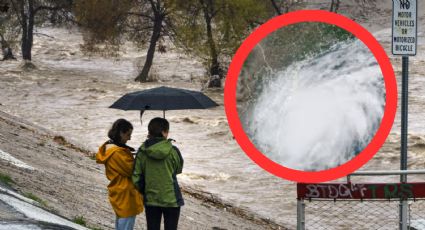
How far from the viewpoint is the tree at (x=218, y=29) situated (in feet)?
142

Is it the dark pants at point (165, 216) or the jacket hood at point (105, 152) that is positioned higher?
the jacket hood at point (105, 152)

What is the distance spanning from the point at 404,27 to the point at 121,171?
8.28 ft

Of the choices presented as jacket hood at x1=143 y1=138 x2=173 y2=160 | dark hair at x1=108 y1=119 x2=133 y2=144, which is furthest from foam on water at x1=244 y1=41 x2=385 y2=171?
dark hair at x1=108 y1=119 x2=133 y2=144

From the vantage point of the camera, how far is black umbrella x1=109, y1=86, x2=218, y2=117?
23.8 feet

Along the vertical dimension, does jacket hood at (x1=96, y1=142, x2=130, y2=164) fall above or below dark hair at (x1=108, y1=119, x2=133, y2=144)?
below

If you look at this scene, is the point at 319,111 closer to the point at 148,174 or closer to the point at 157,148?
the point at 157,148

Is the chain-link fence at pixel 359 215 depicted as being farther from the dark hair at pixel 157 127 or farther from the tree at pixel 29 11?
the tree at pixel 29 11

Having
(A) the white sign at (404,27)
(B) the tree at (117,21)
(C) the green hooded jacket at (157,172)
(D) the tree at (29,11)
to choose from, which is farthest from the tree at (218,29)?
(A) the white sign at (404,27)

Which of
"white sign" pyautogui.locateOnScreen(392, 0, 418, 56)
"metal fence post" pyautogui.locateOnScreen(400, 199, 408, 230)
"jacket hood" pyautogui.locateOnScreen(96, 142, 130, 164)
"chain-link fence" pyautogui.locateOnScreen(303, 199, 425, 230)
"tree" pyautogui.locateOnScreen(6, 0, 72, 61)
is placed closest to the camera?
"white sign" pyautogui.locateOnScreen(392, 0, 418, 56)

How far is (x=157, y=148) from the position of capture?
20.5 feet

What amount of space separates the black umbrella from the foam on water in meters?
2.50

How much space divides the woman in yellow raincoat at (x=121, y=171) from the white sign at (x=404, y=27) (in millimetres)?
2186
